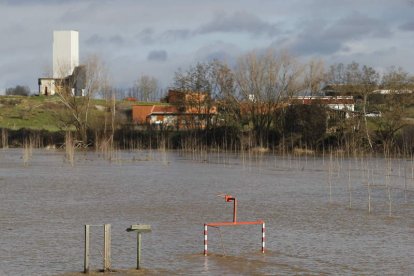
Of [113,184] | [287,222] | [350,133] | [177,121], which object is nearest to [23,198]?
[113,184]

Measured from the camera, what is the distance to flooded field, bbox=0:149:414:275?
56.4 feet

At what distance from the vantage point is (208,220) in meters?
24.5

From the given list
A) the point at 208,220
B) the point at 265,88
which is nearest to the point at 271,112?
the point at 265,88

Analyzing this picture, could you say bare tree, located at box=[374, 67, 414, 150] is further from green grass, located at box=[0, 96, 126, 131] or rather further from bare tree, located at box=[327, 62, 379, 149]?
green grass, located at box=[0, 96, 126, 131]

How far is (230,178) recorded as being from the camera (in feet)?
140

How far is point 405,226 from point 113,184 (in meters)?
17.3

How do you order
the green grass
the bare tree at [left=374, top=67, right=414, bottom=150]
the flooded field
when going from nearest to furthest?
the flooded field → the bare tree at [left=374, top=67, right=414, bottom=150] → the green grass

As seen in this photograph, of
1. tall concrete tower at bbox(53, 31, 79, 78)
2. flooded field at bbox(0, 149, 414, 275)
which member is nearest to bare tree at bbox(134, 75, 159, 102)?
tall concrete tower at bbox(53, 31, 79, 78)

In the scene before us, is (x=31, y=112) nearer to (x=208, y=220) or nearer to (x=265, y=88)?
(x=265, y=88)

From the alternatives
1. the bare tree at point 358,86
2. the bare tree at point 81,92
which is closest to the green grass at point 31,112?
the bare tree at point 81,92

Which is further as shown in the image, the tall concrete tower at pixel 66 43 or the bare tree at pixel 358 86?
the tall concrete tower at pixel 66 43

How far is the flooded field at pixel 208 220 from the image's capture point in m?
17.2

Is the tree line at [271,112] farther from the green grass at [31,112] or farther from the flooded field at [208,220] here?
the flooded field at [208,220]

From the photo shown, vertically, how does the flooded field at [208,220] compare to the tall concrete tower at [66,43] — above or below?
below
